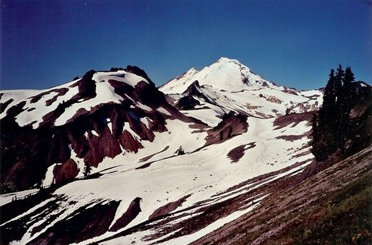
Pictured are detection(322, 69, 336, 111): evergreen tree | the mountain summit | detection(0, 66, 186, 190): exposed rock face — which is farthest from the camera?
detection(0, 66, 186, 190): exposed rock face

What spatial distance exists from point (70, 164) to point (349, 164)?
123220 mm

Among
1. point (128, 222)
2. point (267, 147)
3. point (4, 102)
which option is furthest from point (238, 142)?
point (4, 102)

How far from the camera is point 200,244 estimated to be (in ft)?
127

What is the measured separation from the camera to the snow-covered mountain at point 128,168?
209 ft

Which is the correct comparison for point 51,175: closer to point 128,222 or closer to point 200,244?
point 128,222

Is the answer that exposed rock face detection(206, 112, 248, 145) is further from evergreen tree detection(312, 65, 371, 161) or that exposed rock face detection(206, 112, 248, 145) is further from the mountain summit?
evergreen tree detection(312, 65, 371, 161)

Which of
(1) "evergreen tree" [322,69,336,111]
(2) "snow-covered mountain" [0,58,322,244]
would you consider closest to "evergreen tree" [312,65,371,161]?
(1) "evergreen tree" [322,69,336,111]

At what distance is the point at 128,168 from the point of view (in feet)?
387

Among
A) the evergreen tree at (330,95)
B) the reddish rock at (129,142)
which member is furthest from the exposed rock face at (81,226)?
the reddish rock at (129,142)

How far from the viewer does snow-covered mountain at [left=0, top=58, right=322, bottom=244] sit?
63575mm

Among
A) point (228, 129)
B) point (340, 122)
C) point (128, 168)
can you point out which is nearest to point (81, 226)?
point (128, 168)

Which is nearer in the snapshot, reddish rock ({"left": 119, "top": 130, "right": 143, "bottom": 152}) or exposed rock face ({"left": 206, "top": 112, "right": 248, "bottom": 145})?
exposed rock face ({"left": 206, "top": 112, "right": 248, "bottom": 145})

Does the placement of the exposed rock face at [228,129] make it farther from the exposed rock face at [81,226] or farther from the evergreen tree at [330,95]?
the evergreen tree at [330,95]

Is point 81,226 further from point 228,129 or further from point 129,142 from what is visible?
point 129,142
